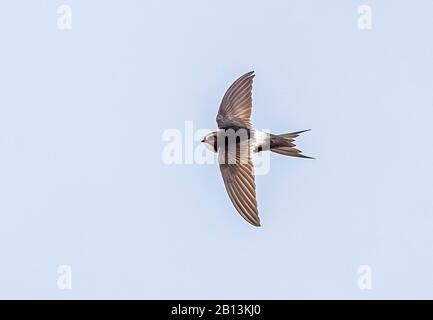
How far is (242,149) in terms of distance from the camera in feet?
23.1

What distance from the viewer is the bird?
6.69 metres

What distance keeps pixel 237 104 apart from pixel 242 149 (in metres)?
0.64

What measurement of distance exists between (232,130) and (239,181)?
54 cm

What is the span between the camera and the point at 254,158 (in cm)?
708

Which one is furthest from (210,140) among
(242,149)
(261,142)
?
(261,142)

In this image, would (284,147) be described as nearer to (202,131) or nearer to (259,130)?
(259,130)

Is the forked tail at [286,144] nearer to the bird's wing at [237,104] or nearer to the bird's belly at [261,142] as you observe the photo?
the bird's belly at [261,142]

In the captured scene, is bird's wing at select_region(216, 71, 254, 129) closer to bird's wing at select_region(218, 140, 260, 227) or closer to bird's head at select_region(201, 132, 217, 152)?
bird's head at select_region(201, 132, 217, 152)

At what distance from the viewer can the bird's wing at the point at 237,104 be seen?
7.51m

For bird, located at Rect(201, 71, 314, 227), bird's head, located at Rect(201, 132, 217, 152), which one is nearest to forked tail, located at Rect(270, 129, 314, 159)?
bird, located at Rect(201, 71, 314, 227)

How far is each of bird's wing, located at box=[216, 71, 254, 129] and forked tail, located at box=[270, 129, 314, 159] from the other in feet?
1.72

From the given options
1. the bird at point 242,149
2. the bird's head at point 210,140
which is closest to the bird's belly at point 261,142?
the bird at point 242,149

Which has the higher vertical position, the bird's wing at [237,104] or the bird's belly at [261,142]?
the bird's wing at [237,104]
